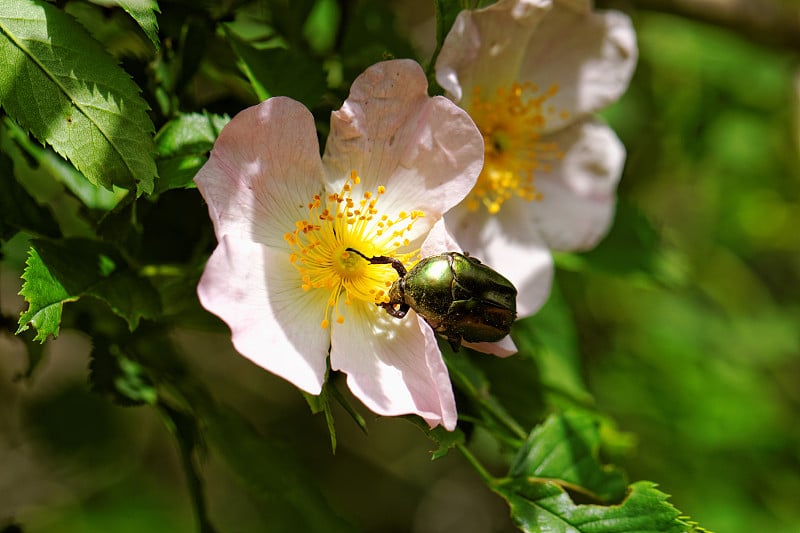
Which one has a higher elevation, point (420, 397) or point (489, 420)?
point (420, 397)

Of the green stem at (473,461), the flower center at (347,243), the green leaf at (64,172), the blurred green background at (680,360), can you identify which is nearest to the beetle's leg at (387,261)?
the flower center at (347,243)

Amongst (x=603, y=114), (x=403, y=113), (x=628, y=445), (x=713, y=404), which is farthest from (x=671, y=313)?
(x=403, y=113)

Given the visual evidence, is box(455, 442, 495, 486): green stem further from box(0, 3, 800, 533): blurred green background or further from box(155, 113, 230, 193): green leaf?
box(0, 3, 800, 533): blurred green background

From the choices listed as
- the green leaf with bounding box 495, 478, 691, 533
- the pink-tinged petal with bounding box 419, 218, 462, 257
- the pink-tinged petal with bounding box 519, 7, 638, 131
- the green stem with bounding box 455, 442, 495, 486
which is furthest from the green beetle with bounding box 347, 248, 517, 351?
the pink-tinged petal with bounding box 519, 7, 638, 131

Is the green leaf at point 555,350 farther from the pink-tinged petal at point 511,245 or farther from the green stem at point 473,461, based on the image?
the green stem at point 473,461

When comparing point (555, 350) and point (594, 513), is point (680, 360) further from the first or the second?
point (594, 513)

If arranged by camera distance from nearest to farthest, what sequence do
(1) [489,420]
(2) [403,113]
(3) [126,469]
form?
(2) [403,113] < (1) [489,420] < (3) [126,469]

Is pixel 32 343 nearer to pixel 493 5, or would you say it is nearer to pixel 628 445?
pixel 493 5
